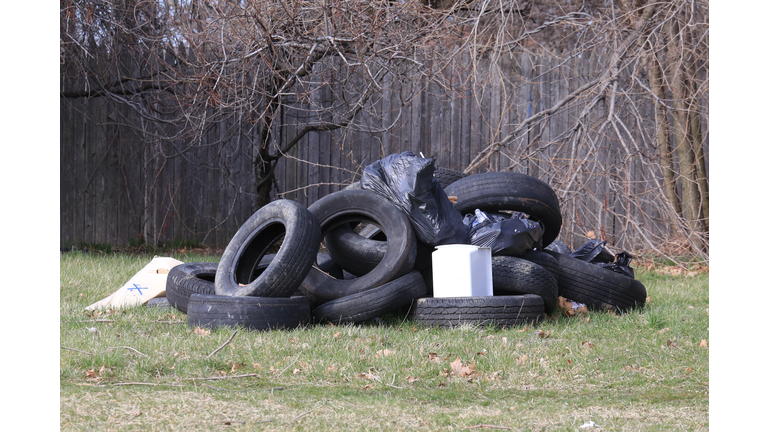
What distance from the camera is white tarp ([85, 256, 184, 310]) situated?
5.51 m

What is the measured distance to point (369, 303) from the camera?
464 cm

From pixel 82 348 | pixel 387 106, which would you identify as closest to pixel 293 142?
pixel 387 106

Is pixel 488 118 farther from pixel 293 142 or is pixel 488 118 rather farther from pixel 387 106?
pixel 293 142

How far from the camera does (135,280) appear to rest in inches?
229

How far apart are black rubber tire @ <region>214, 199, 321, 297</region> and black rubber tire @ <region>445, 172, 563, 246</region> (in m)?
1.50

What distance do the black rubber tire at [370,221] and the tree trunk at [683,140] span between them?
4587 millimetres

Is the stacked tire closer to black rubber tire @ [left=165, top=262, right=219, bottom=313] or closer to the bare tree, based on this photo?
black rubber tire @ [left=165, top=262, right=219, bottom=313]

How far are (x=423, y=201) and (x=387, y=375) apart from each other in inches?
74.2

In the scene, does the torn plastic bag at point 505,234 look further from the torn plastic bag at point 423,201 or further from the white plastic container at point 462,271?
the white plastic container at point 462,271

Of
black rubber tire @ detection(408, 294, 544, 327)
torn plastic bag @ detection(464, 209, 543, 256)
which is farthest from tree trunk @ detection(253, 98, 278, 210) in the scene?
black rubber tire @ detection(408, 294, 544, 327)

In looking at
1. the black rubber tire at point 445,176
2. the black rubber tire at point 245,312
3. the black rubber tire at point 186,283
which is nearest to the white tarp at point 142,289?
the black rubber tire at point 186,283

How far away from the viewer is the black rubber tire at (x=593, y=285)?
5.37 m

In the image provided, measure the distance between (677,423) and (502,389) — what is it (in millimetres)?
844

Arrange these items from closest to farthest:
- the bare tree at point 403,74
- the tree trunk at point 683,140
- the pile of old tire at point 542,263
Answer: the pile of old tire at point 542,263 < the bare tree at point 403,74 < the tree trunk at point 683,140
